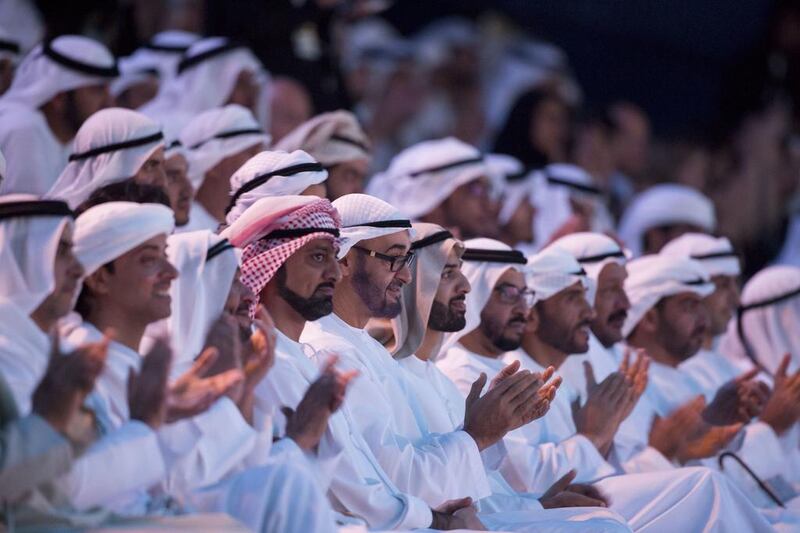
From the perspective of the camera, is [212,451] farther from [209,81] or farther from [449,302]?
[209,81]

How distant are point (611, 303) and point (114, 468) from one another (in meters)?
3.91

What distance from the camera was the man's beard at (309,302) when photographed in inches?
223

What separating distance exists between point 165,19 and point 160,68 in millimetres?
1363

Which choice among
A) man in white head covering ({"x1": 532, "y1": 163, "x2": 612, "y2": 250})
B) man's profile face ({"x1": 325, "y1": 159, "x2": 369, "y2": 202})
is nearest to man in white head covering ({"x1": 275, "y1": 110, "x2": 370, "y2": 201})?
man's profile face ({"x1": 325, "y1": 159, "x2": 369, "y2": 202})

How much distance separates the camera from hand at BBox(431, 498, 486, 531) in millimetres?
5707

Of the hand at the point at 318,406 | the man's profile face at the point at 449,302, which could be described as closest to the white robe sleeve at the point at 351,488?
the hand at the point at 318,406

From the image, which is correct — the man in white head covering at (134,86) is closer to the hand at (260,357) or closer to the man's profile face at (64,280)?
the man's profile face at (64,280)

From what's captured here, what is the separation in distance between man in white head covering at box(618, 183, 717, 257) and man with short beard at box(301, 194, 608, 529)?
4326 millimetres

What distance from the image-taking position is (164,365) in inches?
180

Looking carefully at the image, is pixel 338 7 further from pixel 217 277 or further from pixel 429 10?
pixel 217 277

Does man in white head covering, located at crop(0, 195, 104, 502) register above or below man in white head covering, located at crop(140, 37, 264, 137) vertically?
above

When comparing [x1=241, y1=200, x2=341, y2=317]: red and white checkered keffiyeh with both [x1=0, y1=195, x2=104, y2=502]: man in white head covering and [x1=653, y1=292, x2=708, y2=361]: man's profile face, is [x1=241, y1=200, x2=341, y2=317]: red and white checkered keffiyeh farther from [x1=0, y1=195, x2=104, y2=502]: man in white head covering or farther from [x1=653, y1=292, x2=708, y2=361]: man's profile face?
[x1=653, y1=292, x2=708, y2=361]: man's profile face

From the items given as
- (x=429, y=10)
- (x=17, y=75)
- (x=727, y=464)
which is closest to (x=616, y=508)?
(x=727, y=464)

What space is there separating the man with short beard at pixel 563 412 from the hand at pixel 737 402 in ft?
3.45
